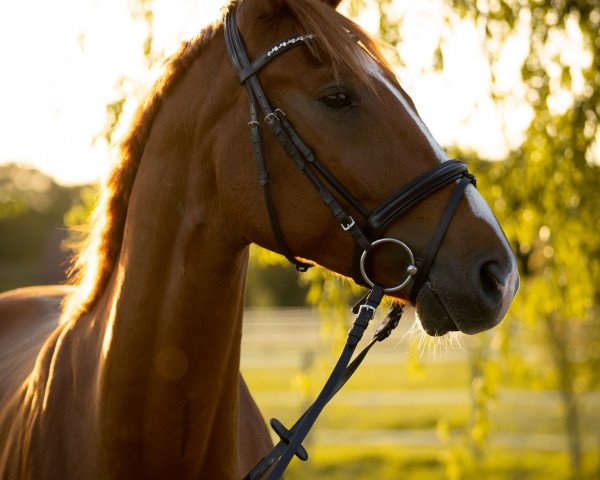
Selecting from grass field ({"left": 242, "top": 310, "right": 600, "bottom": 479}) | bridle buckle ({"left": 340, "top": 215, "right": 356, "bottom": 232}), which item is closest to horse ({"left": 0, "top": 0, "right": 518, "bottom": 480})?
bridle buckle ({"left": 340, "top": 215, "right": 356, "bottom": 232})

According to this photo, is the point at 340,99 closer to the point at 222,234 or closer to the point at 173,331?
the point at 222,234

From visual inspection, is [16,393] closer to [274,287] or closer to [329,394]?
[329,394]

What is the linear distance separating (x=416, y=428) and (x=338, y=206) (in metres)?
10.7

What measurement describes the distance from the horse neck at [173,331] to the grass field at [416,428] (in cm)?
297

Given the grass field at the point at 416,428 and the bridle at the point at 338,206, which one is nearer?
the bridle at the point at 338,206

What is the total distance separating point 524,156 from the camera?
5.08m

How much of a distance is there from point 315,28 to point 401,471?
829cm

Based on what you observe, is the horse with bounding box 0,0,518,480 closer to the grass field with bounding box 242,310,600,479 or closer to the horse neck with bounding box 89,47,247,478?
the horse neck with bounding box 89,47,247,478

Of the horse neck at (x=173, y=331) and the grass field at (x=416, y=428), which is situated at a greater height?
the horse neck at (x=173, y=331)

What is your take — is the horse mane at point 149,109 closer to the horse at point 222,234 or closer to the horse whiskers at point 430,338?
the horse at point 222,234

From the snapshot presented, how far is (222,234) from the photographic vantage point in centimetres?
234

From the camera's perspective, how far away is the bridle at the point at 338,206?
211 cm

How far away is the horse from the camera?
213 cm

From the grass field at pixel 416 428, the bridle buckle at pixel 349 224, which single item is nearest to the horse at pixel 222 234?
the bridle buckle at pixel 349 224
